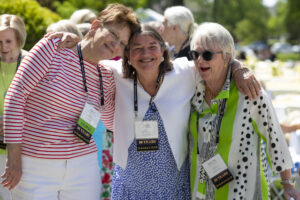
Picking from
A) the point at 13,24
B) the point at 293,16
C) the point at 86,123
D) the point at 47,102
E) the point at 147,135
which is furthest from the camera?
the point at 293,16

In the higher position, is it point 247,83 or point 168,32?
point 168,32

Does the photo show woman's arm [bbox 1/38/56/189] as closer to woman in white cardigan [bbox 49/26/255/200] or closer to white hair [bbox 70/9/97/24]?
woman in white cardigan [bbox 49/26/255/200]

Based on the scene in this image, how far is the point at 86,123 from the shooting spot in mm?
2666

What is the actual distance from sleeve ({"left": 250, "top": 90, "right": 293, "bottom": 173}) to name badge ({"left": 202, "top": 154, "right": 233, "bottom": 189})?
32 cm

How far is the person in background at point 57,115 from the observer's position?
2.46m

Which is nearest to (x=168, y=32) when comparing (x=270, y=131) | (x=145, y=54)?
(x=145, y=54)

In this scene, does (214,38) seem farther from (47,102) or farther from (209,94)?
(47,102)

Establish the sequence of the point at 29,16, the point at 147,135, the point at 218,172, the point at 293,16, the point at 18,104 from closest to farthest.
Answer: the point at 18,104
the point at 218,172
the point at 147,135
the point at 29,16
the point at 293,16

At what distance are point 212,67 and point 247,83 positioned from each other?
25 cm

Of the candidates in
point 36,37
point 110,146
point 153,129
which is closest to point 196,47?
Answer: point 153,129

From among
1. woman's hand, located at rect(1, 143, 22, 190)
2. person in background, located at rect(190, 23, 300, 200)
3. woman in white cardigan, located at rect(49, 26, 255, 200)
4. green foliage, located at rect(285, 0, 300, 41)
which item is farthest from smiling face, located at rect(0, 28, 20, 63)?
green foliage, located at rect(285, 0, 300, 41)

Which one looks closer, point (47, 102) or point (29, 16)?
point (47, 102)

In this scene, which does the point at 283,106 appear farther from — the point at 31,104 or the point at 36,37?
the point at 31,104

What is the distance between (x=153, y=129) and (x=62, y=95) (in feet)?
2.24
